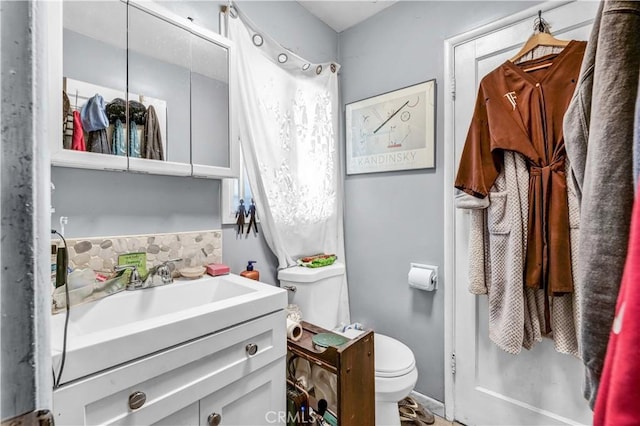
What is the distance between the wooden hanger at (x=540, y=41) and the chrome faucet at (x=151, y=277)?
1800 millimetres

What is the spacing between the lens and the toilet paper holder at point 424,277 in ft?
5.32

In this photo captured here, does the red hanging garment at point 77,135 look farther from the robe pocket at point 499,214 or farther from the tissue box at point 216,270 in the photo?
the robe pocket at point 499,214

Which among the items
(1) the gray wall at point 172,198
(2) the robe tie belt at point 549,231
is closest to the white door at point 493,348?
(2) the robe tie belt at point 549,231

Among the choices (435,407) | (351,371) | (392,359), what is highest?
(351,371)

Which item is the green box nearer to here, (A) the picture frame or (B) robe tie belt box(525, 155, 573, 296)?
(A) the picture frame

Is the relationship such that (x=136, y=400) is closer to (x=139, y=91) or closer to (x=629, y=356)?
(x=629, y=356)

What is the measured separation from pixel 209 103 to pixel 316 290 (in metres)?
1.12

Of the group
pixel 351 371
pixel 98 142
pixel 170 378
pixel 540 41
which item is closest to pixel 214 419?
pixel 170 378

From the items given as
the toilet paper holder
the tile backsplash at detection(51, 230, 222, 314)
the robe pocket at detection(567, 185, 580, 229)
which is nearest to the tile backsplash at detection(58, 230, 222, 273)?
the tile backsplash at detection(51, 230, 222, 314)

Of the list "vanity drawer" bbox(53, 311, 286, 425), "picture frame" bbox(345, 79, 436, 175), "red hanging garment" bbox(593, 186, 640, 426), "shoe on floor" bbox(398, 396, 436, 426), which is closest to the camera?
"red hanging garment" bbox(593, 186, 640, 426)

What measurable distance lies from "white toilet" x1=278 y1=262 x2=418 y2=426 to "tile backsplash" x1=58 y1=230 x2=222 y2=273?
44 centimetres

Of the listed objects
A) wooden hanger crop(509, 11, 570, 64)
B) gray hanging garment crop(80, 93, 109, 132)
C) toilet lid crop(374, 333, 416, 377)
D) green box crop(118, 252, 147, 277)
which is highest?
wooden hanger crop(509, 11, 570, 64)

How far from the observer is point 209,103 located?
137cm

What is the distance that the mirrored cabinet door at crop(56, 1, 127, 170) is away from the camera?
3.22 feet
